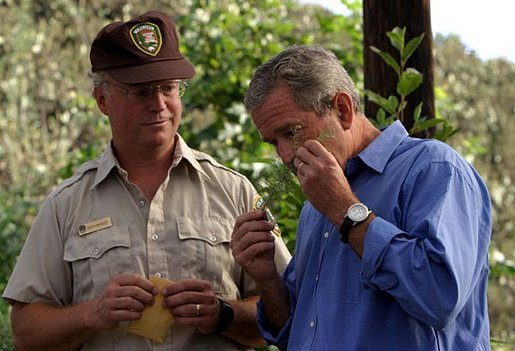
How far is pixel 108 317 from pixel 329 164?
3.13ft

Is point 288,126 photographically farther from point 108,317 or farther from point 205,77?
point 205,77

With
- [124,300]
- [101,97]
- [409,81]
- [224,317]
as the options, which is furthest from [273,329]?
[409,81]

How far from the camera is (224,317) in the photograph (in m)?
3.47

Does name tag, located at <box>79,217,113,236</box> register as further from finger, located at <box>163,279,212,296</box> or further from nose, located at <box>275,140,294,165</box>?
nose, located at <box>275,140,294,165</box>

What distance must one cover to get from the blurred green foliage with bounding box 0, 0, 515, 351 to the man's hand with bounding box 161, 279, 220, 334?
0.49m

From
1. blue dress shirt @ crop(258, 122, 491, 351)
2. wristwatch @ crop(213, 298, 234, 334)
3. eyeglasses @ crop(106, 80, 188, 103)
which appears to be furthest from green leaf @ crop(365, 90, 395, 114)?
wristwatch @ crop(213, 298, 234, 334)

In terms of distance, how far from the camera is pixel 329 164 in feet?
9.25

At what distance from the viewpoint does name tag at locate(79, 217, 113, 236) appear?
3.60 m

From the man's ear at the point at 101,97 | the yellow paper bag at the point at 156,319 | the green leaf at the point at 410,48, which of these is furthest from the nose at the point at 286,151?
the green leaf at the point at 410,48

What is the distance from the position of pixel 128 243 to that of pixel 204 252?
0.25 meters

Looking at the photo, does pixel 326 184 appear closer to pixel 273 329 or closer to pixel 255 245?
pixel 255 245

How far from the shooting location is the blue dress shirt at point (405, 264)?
8.62ft

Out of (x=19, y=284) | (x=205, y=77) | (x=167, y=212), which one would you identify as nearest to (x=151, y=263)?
(x=167, y=212)

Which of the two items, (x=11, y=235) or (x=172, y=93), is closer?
(x=172, y=93)
